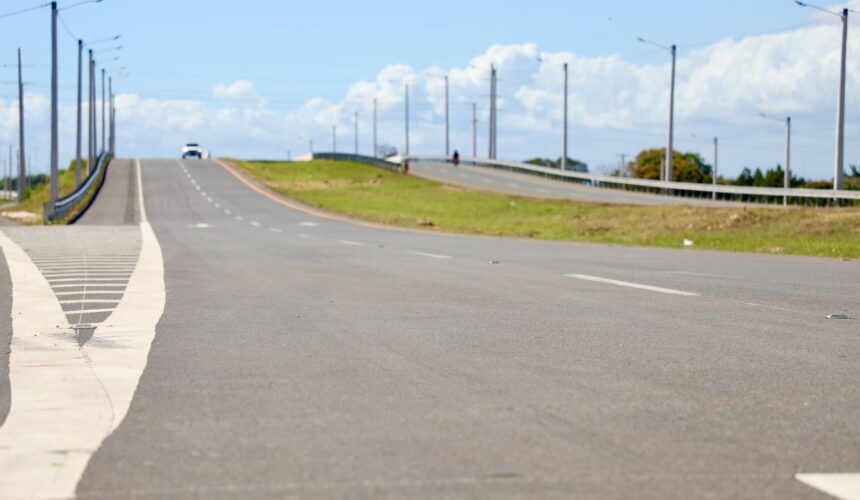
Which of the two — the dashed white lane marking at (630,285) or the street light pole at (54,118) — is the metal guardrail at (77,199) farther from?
the dashed white lane marking at (630,285)

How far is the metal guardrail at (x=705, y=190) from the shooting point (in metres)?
45.3

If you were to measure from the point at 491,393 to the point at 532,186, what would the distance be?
6777 cm

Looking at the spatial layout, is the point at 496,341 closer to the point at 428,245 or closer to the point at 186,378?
the point at 186,378

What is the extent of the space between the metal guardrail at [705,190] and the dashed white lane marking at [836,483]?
1527 inches

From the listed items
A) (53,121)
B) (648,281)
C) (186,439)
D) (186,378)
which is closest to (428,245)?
(648,281)

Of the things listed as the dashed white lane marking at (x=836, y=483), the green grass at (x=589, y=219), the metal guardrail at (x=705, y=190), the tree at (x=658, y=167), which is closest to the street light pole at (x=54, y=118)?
the green grass at (x=589, y=219)

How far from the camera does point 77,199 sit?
2304 inches

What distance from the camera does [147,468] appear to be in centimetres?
513

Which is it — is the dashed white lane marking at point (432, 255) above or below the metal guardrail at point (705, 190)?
below

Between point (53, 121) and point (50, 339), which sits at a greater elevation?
point (53, 121)

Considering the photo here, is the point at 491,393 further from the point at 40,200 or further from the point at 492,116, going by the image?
the point at 492,116

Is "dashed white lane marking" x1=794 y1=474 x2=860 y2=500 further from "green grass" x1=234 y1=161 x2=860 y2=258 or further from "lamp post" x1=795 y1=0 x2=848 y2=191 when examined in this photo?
"lamp post" x1=795 y1=0 x2=848 y2=191

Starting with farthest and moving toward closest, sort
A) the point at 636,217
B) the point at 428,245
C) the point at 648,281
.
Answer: the point at 636,217
the point at 428,245
the point at 648,281

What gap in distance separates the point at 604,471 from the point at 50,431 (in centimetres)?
276
